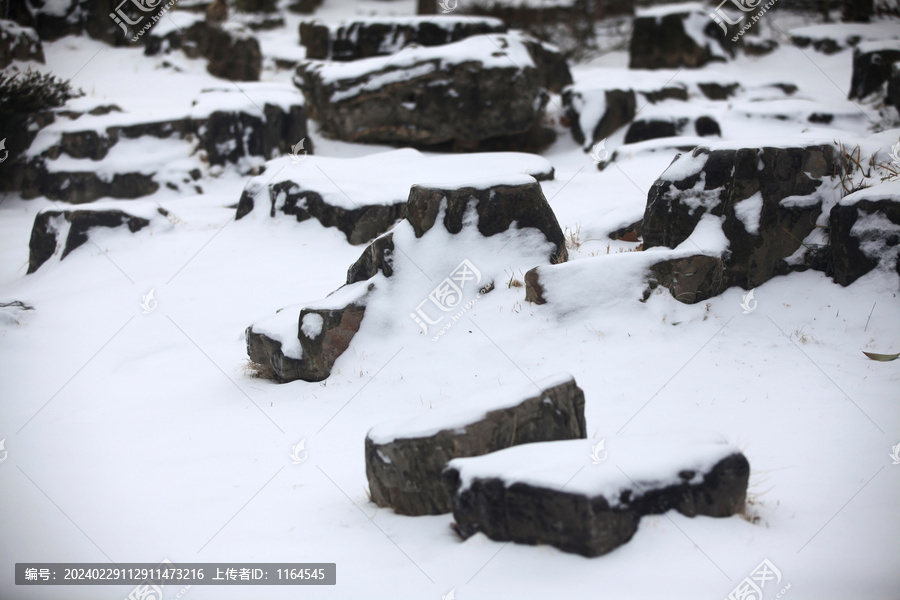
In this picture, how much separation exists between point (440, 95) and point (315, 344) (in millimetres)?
6083

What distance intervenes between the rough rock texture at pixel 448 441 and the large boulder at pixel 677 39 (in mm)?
11499

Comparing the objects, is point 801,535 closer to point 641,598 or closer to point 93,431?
point 641,598

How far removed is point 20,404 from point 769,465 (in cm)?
467

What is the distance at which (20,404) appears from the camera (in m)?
4.52

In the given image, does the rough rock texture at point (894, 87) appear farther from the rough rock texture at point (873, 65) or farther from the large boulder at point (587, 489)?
the large boulder at point (587, 489)

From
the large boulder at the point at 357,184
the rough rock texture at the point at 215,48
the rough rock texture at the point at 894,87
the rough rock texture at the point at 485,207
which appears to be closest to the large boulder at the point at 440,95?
the large boulder at the point at 357,184

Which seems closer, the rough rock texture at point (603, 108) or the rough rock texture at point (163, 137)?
the rough rock texture at point (163, 137)

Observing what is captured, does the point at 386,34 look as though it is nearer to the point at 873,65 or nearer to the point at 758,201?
the point at 873,65

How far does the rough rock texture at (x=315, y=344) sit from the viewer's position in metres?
4.55

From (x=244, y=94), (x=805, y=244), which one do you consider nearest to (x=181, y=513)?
(x=805, y=244)

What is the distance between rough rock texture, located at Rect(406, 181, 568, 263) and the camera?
4852mm

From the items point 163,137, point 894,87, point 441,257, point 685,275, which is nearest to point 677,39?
point 894,87

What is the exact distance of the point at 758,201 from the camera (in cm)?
484

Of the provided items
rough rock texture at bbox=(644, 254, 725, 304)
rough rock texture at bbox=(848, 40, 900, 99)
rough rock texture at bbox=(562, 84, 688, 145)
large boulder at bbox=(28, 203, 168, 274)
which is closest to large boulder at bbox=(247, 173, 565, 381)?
rough rock texture at bbox=(644, 254, 725, 304)
